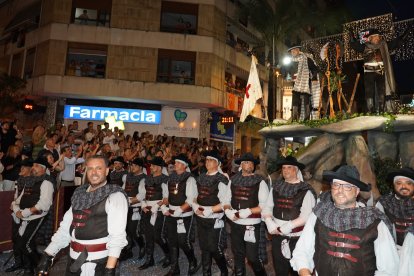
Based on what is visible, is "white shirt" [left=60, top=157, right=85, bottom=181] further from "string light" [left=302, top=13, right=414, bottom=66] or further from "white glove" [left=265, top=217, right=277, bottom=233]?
"string light" [left=302, top=13, right=414, bottom=66]

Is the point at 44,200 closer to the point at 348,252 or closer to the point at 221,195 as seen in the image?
the point at 221,195

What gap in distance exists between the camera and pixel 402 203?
4.36 metres

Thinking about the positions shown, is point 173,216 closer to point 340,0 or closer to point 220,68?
point 220,68

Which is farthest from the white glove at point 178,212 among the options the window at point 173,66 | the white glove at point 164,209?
the window at point 173,66

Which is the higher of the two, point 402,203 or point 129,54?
point 129,54

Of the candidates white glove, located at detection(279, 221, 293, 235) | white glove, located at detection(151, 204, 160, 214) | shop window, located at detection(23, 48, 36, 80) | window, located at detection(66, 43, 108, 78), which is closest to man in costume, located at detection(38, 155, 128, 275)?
white glove, located at detection(279, 221, 293, 235)

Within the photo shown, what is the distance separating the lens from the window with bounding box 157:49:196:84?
2259 centimetres

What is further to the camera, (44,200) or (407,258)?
(44,200)

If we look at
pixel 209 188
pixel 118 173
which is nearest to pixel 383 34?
pixel 209 188

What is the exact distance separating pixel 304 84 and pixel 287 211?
24.3 ft

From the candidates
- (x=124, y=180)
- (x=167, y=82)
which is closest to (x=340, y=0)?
(x=167, y=82)

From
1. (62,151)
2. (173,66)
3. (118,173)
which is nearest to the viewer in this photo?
(118,173)

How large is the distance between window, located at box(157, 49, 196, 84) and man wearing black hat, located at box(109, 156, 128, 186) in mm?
14479

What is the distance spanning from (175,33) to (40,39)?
29.7 ft
